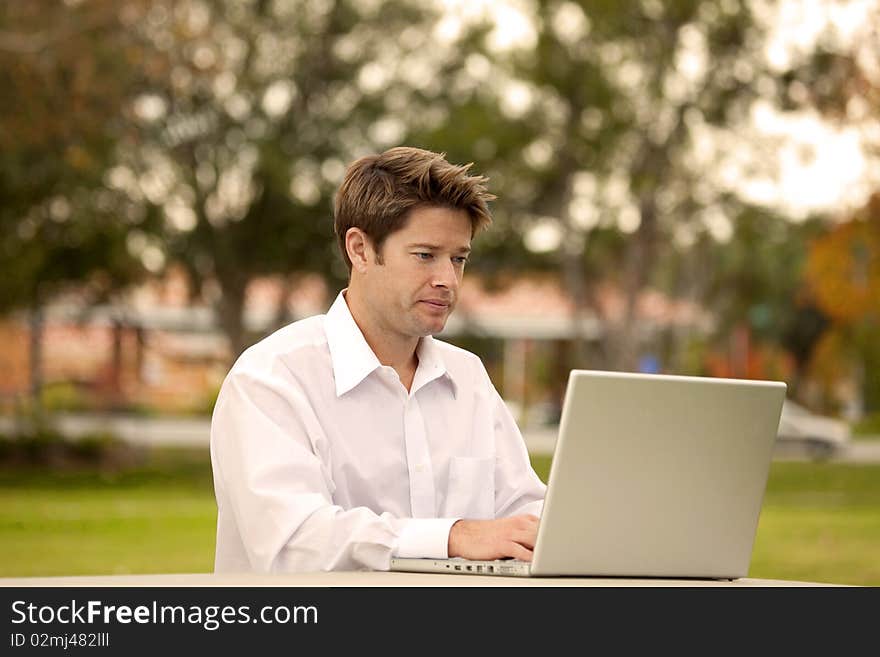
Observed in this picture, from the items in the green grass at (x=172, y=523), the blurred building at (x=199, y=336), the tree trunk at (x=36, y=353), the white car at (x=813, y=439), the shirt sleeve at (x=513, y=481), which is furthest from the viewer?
the white car at (x=813, y=439)

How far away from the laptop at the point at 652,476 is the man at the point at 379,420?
0.29m

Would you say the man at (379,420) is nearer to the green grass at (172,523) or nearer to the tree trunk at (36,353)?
the green grass at (172,523)

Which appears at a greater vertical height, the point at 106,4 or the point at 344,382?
the point at 106,4

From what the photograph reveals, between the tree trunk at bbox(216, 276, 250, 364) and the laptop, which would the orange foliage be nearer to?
the tree trunk at bbox(216, 276, 250, 364)

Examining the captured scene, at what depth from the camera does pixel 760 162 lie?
24.6 m

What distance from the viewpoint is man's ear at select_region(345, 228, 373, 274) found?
3.45 meters

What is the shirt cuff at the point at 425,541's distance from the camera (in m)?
→ 2.96

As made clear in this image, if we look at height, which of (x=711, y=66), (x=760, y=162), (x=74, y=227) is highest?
(x=711, y=66)

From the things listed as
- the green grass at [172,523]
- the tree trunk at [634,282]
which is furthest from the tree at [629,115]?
the green grass at [172,523]

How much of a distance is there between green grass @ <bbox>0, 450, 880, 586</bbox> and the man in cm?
802

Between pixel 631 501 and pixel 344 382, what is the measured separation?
3.13 feet

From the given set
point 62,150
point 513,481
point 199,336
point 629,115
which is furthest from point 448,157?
point 199,336
